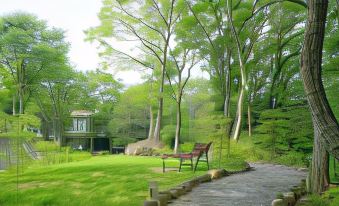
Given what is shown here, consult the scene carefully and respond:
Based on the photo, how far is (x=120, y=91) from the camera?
35.9 m

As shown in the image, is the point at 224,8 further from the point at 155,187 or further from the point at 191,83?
the point at 155,187

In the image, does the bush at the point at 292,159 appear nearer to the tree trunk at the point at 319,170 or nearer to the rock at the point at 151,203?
the tree trunk at the point at 319,170

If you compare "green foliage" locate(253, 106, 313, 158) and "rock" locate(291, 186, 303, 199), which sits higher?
"green foliage" locate(253, 106, 313, 158)

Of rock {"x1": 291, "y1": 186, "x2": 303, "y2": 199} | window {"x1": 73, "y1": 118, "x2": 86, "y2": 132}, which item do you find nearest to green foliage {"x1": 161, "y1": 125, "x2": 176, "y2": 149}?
window {"x1": 73, "y1": 118, "x2": 86, "y2": 132}

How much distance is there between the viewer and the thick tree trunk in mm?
3477

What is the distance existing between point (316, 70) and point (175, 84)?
86.7 ft

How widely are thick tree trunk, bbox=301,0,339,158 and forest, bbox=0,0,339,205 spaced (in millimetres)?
5131

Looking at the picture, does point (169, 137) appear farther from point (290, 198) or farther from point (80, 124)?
point (290, 198)

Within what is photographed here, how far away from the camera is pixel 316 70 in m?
3.64

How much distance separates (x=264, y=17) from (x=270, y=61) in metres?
4.84

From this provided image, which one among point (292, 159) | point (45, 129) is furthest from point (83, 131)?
point (292, 159)

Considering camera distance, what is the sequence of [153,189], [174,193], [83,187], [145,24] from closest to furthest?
[153,189], [174,193], [83,187], [145,24]

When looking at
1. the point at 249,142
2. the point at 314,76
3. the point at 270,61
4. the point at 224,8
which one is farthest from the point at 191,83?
the point at 314,76

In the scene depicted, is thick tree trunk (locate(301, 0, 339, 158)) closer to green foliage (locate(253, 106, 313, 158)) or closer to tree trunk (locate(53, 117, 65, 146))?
green foliage (locate(253, 106, 313, 158))
